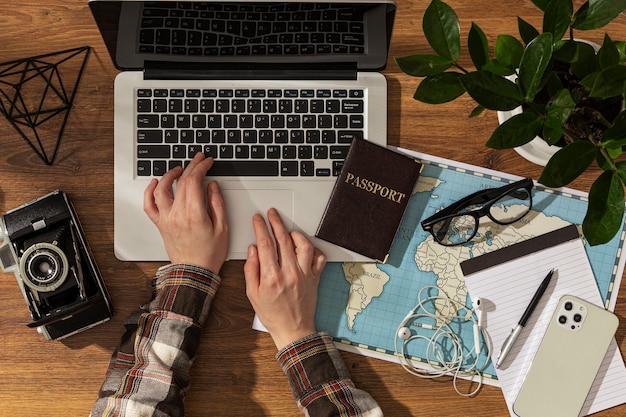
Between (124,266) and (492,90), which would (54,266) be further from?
(492,90)

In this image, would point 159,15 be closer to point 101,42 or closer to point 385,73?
point 101,42

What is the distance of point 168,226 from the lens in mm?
967

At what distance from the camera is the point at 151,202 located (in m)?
0.97

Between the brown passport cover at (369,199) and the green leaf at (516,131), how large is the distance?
1.18ft

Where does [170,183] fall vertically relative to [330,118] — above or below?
below

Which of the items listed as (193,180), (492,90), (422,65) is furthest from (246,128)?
(492,90)

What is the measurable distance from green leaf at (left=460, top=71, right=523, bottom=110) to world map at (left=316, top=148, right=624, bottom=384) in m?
0.38

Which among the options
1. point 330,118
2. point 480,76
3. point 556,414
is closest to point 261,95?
point 330,118

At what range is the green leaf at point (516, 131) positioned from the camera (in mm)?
635

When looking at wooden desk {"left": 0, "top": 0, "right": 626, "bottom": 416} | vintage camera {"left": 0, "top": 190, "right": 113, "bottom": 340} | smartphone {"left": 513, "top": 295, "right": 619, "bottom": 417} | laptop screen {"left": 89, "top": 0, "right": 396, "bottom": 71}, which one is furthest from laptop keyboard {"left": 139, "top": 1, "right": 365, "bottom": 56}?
smartphone {"left": 513, "top": 295, "right": 619, "bottom": 417}

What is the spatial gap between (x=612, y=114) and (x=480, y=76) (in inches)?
11.3

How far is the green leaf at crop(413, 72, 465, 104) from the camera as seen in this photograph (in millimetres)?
699

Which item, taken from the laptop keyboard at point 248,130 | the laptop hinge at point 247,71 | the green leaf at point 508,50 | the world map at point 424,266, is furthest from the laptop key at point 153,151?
the green leaf at point 508,50

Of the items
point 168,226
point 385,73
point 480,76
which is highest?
point 480,76
